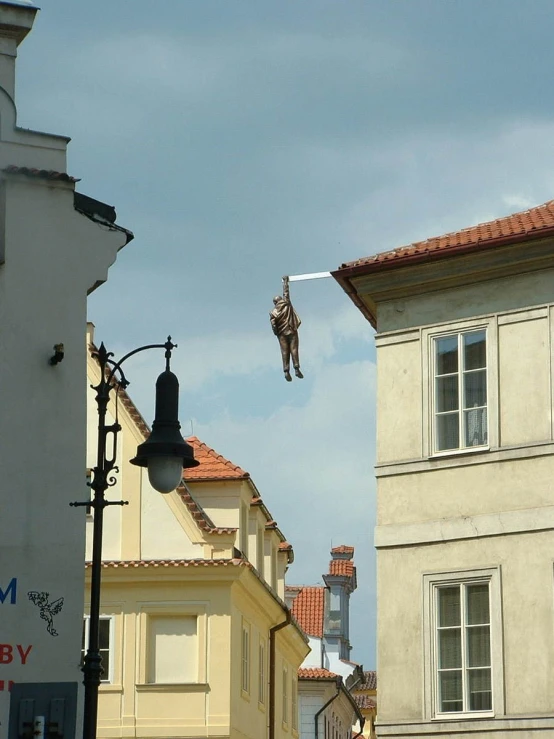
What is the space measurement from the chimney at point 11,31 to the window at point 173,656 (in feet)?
68.1

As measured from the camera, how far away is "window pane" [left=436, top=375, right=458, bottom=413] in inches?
936

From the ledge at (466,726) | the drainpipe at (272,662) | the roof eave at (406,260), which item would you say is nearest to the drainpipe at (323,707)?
the drainpipe at (272,662)

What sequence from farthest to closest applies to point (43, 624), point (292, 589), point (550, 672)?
point (292, 589) < point (550, 672) < point (43, 624)

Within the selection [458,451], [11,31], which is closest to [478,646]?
[458,451]

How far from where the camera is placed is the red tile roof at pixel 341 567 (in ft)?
234

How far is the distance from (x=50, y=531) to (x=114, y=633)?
20.4 meters

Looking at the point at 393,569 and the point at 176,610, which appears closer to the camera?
the point at 393,569

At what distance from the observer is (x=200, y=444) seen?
4147 cm

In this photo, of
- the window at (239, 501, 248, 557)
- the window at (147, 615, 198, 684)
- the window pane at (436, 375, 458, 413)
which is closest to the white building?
the window at (239, 501, 248, 557)

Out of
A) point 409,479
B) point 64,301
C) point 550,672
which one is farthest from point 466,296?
point 64,301

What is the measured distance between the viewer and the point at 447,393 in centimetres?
2384

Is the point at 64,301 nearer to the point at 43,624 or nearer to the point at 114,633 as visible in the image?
the point at 43,624

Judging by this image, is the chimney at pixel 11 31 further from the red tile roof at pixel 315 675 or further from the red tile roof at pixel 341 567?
the red tile roof at pixel 341 567

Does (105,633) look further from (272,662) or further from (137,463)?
(137,463)
